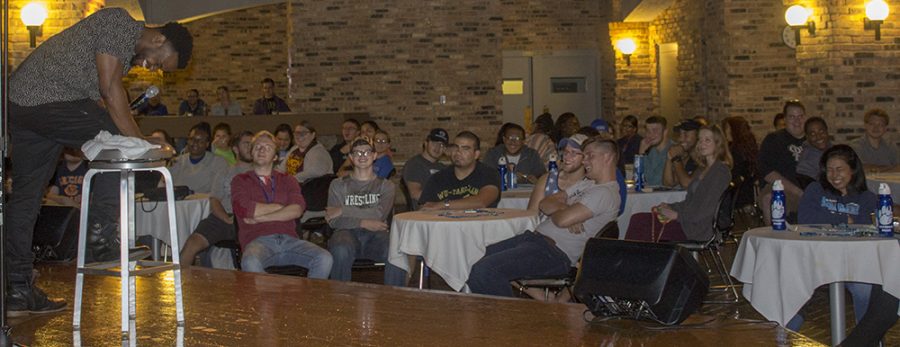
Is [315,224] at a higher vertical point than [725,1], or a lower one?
lower

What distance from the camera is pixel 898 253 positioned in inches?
223

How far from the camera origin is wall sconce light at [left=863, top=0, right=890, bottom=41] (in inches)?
448

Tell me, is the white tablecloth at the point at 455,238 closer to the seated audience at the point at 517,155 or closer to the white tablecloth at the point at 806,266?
the white tablecloth at the point at 806,266

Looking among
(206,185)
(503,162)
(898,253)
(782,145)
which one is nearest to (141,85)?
(206,185)

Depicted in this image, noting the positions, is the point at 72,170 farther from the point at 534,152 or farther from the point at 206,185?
the point at 534,152

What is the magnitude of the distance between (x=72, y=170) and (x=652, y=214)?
4.28 meters

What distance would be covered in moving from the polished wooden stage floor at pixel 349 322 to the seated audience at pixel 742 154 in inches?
199

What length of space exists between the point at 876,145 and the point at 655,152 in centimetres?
192

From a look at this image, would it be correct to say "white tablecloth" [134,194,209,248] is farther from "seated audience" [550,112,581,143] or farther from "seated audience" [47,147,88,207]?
"seated audience" [550,112,581,143]

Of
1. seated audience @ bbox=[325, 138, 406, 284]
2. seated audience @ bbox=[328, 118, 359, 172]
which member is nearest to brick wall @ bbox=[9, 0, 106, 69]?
seated audience @ bbox=[328, 118, 359, 172]

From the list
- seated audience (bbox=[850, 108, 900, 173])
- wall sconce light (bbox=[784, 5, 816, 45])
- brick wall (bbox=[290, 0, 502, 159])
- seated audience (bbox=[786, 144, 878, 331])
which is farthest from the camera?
brick wall (bbox=[290, 0, 502, 159])

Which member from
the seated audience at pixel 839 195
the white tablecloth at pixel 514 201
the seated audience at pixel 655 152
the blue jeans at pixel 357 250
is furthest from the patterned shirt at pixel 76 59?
the seated audience at pixel 655 152

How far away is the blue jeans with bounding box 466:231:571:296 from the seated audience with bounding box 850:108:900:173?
4415mm

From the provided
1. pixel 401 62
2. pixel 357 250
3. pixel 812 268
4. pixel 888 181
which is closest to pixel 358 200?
pixel 357 250
